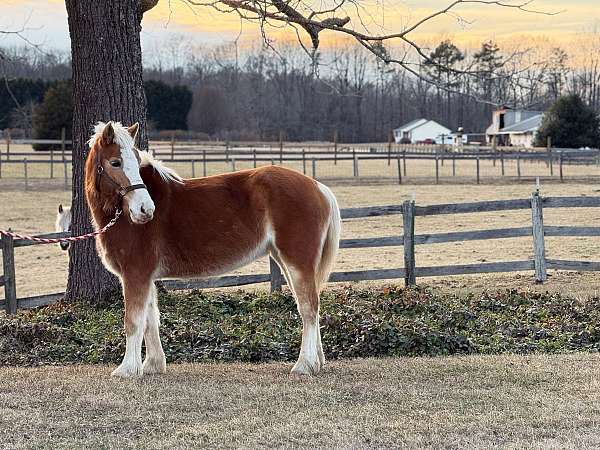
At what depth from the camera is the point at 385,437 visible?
473cm

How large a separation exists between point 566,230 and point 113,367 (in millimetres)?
8106

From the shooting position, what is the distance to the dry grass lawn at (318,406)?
472cm

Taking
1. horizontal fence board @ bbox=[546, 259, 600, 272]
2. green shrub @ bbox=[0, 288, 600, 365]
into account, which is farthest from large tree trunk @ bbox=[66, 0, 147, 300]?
horizontal fence board @ bbox=[546, 259, 600, 272]

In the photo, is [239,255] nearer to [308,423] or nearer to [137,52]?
[308,423]

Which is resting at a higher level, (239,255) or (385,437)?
(239,255)

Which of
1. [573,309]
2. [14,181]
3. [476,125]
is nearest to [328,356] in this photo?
[573,309]

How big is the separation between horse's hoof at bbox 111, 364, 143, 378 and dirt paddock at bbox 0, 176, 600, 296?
6.67m

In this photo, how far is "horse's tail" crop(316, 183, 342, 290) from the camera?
681 cm

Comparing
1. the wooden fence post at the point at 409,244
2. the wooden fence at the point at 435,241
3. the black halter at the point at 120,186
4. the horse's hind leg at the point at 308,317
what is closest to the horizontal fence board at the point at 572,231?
the wooden fence at the point at 435,241

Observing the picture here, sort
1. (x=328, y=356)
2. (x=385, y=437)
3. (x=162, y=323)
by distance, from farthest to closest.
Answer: (x=162, y=323)
(x=328, y=356)
(x=385, y=437)

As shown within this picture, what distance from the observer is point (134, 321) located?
21.3ft

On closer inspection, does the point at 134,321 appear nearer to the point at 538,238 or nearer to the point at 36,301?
the point at 36,301

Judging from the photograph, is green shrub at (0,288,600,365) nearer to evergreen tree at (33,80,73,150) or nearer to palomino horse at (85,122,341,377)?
palomino horse at (85,122,341,377)

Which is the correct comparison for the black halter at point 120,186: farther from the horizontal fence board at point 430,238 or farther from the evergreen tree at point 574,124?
the evergreen tree at point 574,124
